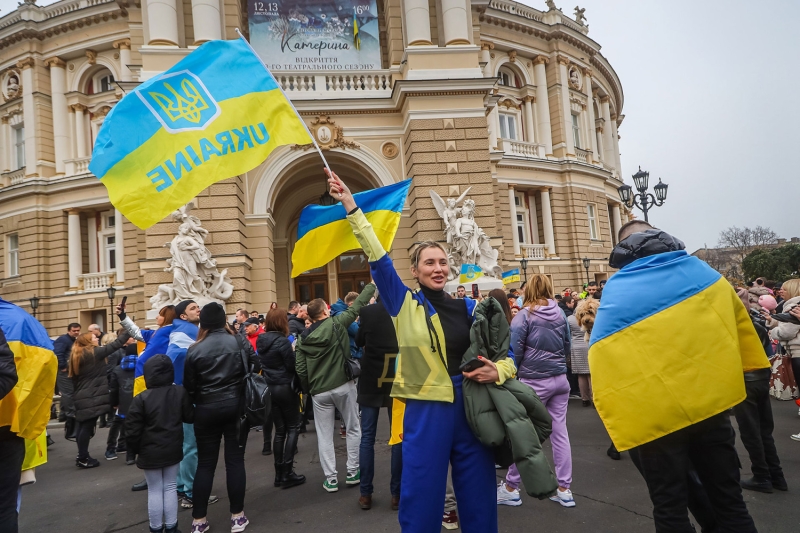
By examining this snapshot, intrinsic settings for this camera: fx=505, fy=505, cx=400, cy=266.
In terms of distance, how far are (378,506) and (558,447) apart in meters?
1.74

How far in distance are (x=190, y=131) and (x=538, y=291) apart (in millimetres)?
3388

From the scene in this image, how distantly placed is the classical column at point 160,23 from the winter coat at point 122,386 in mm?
11661

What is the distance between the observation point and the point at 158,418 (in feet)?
13.6

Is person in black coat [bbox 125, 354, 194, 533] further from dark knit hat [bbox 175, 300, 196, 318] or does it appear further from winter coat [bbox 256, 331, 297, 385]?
winter coat [bbox 256, 331, 297, 385]

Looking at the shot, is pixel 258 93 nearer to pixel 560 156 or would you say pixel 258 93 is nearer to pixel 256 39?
pixel 256 39

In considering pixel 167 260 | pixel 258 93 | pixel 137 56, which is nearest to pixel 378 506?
pixel 258 93

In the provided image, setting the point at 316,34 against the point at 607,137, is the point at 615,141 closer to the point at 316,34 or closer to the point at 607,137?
the point at 607,137

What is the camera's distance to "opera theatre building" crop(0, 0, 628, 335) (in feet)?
51.8

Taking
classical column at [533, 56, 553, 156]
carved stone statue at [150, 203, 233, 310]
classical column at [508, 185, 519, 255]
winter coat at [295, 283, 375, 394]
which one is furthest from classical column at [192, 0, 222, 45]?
classical column at [533, 56, 553, 156]

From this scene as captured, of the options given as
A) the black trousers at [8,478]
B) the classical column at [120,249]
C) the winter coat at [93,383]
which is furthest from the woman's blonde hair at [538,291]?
the classical column at [120,249]

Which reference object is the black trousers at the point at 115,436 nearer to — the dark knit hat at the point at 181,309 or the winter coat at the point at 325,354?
the dark knit hat at the point at 181,309

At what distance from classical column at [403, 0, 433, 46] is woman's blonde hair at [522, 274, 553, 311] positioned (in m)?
13.3

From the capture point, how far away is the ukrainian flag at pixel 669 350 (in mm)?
2568

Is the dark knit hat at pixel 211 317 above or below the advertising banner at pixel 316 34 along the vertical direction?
below
